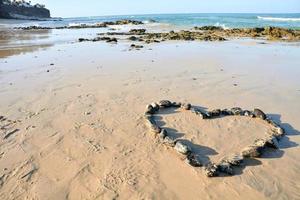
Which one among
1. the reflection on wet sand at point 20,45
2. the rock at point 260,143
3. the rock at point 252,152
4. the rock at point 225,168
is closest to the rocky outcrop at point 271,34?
the reflection on wet sand at point 20,45

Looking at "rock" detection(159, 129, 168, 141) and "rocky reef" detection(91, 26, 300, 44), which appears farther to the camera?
"rocky reef" detection(91, 26, 300, 44)

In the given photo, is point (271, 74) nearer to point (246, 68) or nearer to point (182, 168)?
point (246, 68)

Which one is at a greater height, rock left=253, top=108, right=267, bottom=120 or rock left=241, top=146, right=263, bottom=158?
rock left=241, top=146, right=263, bottom=158

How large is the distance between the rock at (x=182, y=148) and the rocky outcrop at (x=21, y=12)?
8588 centimetres

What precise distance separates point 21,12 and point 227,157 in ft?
349

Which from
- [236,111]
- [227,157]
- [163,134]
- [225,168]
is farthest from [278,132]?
[163,134]

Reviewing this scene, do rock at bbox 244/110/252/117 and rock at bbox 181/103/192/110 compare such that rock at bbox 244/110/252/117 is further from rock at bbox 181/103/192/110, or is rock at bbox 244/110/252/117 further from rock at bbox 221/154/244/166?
rock at bbox 221/154/244/166

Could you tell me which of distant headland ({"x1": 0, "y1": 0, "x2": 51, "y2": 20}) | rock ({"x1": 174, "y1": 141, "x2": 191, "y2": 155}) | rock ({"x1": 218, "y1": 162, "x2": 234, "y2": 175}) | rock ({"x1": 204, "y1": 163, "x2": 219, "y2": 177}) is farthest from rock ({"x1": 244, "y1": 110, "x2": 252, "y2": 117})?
distant headland ({"x1": 0, "y1": 0, "x2": 51, "y2": 20})

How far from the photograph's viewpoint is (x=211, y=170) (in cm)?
507

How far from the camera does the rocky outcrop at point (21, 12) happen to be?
84.5m

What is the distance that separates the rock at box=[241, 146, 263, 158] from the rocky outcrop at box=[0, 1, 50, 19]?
284 ft

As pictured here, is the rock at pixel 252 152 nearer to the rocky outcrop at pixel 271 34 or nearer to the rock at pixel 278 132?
the rock at pixel 278 132

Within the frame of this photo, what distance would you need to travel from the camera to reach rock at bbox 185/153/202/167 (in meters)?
5.34

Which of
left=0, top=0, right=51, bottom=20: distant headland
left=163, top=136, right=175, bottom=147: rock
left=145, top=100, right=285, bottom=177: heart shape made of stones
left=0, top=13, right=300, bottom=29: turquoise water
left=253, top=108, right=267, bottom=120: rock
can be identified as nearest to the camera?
left=145, top=100, right=285, bottom=177: heart shape made of stones
